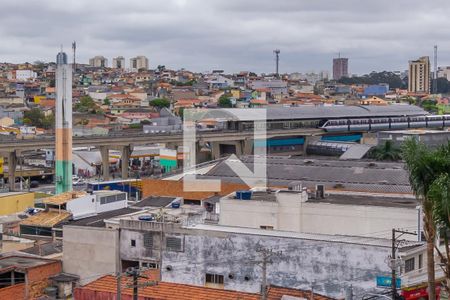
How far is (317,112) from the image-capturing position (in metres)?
54.9

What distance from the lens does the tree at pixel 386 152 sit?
34.4 m

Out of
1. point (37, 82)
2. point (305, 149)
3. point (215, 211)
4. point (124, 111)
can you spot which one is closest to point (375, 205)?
point (215, 211)

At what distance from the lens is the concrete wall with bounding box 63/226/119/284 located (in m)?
16.1

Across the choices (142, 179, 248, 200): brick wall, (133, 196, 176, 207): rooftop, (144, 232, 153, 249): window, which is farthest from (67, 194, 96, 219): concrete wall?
(144, 232, 153, 249): window

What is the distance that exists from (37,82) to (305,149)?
58985mm

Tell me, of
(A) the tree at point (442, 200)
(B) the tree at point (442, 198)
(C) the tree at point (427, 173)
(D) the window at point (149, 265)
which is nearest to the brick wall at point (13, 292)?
(D) the window at point (149, 265)

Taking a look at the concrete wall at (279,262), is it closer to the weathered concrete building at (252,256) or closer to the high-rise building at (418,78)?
the weathered concrete building at (252,256)

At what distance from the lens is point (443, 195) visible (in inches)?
391

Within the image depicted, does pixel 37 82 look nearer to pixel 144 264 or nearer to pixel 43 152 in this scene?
pixel 43 152

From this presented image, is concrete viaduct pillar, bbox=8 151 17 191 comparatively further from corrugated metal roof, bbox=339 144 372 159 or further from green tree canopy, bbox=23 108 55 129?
green tree canopy, bbox=23 108 55 129

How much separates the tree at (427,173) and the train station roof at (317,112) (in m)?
38.9

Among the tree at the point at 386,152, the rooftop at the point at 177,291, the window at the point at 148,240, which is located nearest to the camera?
the rooftop at the point at 177,291

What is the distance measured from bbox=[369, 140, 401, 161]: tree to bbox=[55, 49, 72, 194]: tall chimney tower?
42.6 feet

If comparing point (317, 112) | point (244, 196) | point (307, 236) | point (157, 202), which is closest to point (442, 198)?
point (307, 236)
